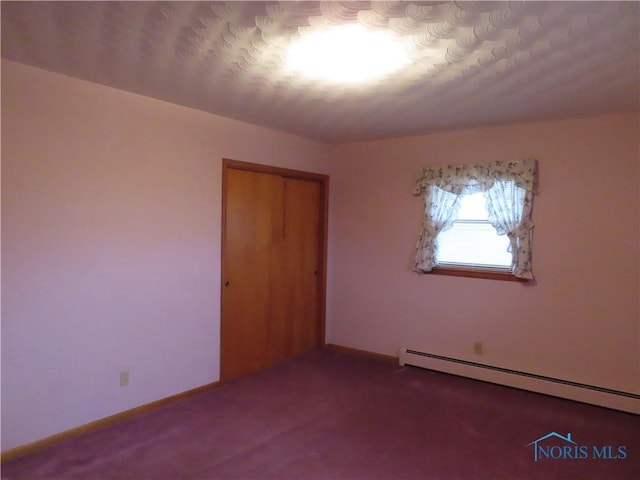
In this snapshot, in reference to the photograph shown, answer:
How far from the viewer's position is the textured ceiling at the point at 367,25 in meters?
1.84

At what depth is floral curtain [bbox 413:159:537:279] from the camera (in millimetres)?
3699

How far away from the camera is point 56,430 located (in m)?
2.72

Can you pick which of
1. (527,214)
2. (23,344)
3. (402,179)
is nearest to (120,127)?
(23,344)

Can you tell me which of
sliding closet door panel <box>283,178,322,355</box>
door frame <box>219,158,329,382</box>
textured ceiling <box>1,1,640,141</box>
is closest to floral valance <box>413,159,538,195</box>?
textured ceiling <box>1,1,640,141</box>

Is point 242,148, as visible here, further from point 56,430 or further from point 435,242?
point 56,430

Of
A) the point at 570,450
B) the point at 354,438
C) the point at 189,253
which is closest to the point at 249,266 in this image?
the point at 189,253

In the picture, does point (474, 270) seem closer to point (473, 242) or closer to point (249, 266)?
point (473, 242)

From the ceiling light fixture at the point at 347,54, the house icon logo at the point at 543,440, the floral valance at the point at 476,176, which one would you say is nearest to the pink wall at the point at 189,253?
the floral valance at the point at 476,176

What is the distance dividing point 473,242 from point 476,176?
63cm

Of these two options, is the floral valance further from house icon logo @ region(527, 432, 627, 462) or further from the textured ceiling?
house icon logo @ region(527, 432, 627, 462)

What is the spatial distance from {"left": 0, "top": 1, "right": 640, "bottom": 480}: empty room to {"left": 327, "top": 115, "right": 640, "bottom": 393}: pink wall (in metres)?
0.02

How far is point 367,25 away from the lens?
6.38 feet

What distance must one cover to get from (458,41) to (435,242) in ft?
7.87

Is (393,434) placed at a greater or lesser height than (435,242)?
lesser
